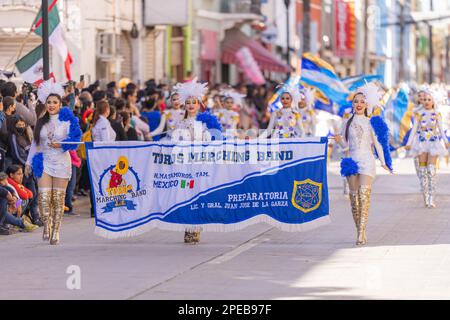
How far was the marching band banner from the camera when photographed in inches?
649

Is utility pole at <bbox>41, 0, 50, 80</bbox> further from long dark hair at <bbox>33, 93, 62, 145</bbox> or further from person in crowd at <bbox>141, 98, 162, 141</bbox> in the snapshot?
long dark hair at <bbox>33, 93, 62, 145</bbox>

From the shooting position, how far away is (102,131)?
21.0 metres

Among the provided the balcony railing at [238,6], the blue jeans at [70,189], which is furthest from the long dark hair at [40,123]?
the balcony railing at [238,6]

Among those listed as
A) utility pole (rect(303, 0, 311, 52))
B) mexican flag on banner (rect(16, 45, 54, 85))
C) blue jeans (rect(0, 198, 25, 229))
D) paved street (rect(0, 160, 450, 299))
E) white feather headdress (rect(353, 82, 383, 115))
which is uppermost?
utility pole (rect(303, 0, 311, 52))

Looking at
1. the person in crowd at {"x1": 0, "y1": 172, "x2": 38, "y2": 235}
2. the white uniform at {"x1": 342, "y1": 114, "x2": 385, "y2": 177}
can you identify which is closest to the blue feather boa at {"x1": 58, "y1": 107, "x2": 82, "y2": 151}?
the person in crowd at {"x1": 0, "y1": 172, "x2": 38, "y2": 235}

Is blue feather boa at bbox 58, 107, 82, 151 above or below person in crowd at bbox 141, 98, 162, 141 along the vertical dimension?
below

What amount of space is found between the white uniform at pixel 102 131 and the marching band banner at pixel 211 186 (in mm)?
4154

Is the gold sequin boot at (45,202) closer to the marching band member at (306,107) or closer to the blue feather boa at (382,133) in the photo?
the blue feather boa at (382,133)

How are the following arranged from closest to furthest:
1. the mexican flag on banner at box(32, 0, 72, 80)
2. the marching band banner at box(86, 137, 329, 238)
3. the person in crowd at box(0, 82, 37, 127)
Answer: the marching band banner at box(86, 137, 329, 238), the person in crowd at box(0, 82, 37, 127), the mexican flag on banner at box(32, 0, 72, 80)

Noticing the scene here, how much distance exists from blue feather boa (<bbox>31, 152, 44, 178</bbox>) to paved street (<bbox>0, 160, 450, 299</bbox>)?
85cm

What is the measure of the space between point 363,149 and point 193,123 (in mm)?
1999

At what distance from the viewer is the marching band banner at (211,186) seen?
54.1 feet

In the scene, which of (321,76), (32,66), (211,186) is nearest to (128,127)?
(32,66)

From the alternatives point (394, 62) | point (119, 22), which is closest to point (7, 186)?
point (119, 22)
